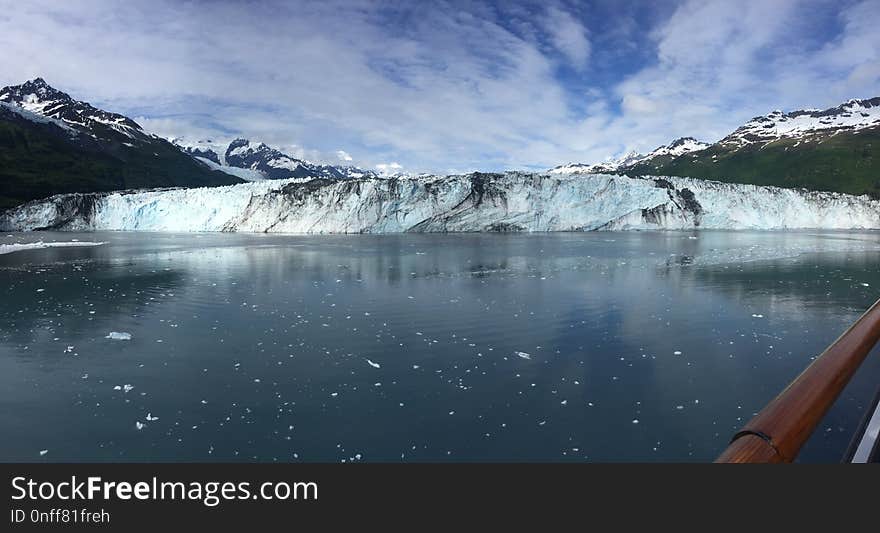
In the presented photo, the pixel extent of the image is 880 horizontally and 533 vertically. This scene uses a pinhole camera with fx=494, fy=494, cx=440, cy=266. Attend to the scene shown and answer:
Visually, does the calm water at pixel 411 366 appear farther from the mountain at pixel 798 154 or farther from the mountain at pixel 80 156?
the mountain at pixel 798 154

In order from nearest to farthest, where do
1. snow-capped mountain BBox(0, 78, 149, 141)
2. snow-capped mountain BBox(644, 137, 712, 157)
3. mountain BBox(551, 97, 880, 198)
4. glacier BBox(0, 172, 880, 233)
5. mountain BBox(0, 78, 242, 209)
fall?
1. glacier BBox(0, 172, 880, 233)
2. mountain BBox(0, 78, 242, 209)
3. mountain BBox(551, 97, 880, 198)
4. snow-capped mountain BBox(0, 78, 149, 141)
5. snow-capped mountain BBox(644, 137, 712, 157)

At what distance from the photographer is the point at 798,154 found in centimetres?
12338

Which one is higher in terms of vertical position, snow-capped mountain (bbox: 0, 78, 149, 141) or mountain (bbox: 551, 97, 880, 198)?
snow-capped mountain (bbox: 0, 78, 149, 141)

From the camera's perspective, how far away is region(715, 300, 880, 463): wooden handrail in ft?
4.75

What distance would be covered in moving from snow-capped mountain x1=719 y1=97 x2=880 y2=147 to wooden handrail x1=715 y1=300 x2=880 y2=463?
561 ft

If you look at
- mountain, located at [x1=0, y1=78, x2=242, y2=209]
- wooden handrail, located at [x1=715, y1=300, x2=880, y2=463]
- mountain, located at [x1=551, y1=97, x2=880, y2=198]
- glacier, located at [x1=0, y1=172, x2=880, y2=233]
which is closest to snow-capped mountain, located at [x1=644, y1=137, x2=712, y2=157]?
mountain, located at [x1=551, y1=97, x2=880, y2=198]

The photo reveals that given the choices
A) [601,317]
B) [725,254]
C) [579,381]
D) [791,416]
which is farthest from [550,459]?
[725,254]

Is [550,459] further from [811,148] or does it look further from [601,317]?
[811,148]

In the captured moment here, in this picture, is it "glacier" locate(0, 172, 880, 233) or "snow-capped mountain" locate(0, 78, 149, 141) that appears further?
"snow-capped mountain" locate(0, 78, 149, 141)

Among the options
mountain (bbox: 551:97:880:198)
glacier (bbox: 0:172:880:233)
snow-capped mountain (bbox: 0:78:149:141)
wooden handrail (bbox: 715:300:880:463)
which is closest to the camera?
wooden handrail (bbox: 715:300:880:463)

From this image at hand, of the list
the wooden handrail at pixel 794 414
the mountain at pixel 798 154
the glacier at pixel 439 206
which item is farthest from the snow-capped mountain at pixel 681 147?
the wooden handrail at pixel 794 414

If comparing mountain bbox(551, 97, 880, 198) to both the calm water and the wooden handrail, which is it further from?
the wooden handrail

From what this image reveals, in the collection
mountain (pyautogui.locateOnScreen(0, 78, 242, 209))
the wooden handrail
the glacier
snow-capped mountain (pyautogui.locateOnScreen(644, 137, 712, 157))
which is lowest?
the wooden handrail

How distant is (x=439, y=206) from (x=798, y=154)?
115840 mm
